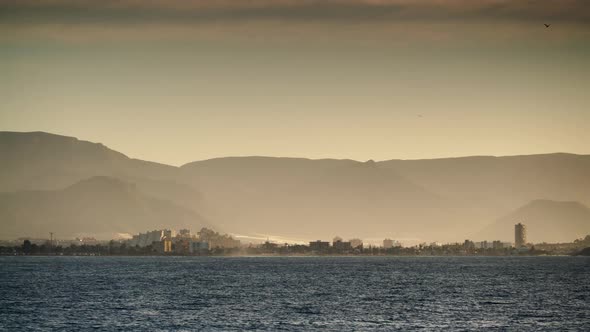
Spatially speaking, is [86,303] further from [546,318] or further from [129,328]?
[546,318]

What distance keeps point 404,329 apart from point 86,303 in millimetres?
65643

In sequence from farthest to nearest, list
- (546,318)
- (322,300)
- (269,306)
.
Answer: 1. (322,300)
2. (269,306)
3. (546,318)

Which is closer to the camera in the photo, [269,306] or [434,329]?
[434,329]

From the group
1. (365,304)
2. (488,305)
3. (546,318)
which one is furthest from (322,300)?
(546,318)

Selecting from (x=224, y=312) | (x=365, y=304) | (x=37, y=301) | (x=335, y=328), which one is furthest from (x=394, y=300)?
(x=37, y=301)

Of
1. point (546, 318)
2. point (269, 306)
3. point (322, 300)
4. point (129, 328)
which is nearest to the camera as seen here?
point (129, 328)

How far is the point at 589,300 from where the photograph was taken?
196 meters

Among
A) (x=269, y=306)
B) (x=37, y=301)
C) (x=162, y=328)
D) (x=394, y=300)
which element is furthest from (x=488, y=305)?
(x=37, y=301)

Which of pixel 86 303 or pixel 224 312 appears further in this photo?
pixel 86 303

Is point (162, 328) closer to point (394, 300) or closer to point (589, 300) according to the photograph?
point (394, 300)

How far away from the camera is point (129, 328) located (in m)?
145

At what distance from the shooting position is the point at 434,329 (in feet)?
477

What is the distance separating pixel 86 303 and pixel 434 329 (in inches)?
2699

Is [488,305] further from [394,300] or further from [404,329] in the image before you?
[404,329]
